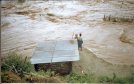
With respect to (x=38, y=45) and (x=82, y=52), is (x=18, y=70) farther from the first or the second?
(x=82, y=52)

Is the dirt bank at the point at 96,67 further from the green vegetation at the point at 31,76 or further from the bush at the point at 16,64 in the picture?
the bush at the point at 16,64

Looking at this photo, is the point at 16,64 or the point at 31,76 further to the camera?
the point at 16,64

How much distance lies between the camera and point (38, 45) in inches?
161

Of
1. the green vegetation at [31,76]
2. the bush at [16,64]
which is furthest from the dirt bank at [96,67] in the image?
the bush at [16,64]

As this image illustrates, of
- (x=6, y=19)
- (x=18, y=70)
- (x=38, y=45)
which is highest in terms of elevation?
(x=6, y=19)

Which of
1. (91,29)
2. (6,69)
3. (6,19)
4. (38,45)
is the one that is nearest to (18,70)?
(6,69)

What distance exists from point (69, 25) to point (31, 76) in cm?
91

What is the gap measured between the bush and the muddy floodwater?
10 centimetres

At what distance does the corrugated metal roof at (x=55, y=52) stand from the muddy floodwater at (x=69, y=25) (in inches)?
2.9

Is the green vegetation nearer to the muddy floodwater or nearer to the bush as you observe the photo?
the bush

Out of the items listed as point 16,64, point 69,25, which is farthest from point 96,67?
point 16,64

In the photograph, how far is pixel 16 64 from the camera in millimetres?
4039

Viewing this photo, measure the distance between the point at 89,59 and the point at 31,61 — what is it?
2.68ft

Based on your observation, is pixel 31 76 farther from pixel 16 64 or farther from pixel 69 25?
pixel 69 25
